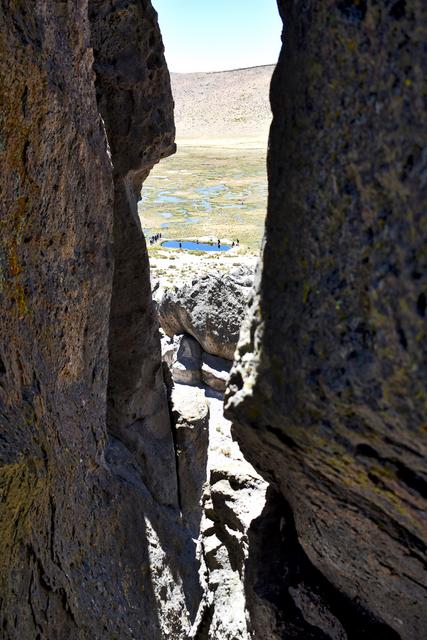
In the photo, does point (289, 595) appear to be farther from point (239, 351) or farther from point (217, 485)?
point (217, 485)

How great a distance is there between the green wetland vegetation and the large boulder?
34357 mm

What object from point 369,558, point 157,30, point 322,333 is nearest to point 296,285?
point 322,333

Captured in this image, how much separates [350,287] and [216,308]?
1640cm

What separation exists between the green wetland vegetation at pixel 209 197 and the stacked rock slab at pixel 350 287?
50476 millimetres

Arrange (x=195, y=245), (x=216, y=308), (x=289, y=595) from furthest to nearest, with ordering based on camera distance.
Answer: (x=195, y=245), (x=216, y=308), (x=289, y=595)

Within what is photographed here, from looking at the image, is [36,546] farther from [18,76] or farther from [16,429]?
[18,76]

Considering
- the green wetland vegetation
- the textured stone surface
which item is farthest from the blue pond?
the textured stone surface

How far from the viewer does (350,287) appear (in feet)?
9.91

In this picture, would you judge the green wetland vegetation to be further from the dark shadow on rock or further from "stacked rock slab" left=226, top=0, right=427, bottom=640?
"stacked rock slab" left=226, top=0, right=427, bottom=640

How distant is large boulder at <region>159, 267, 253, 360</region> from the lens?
19125 millimetres

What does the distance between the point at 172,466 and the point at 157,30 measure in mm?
7142

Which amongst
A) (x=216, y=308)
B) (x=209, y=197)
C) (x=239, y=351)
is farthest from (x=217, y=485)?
(x=209, y=197)

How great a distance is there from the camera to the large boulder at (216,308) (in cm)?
1912

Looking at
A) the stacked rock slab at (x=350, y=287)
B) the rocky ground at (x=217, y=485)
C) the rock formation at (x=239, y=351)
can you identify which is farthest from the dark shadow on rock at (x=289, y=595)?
the stacked rock slab at (x=350, y=287)
